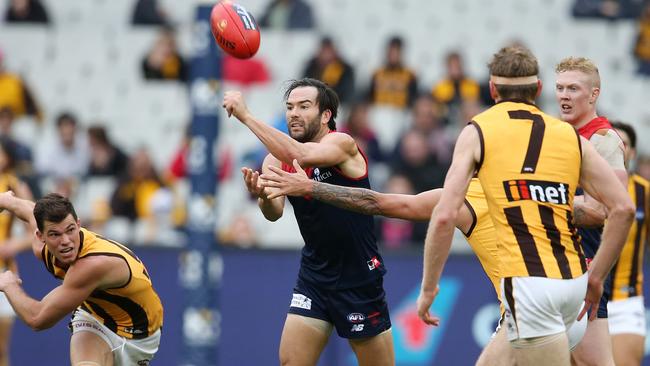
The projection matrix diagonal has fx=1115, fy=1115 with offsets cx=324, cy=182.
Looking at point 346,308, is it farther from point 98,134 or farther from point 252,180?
point 98,134

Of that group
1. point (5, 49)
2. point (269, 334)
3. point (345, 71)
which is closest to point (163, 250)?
point (269, 334)

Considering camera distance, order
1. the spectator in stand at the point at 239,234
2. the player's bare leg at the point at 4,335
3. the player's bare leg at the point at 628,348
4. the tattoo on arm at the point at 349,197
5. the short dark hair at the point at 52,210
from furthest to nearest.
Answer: the spectator in stand at the point at 239,234 < the player's bare leg at the point at 4,335 < the player's bare leg at the point at 628,348 < the short dark hair at the point at 52,210 < the tattoo on arm at the point at 349,197

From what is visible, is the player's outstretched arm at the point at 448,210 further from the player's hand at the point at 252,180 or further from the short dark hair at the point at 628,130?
the short dark hair at the point at 628,130

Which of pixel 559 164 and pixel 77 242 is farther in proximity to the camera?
pixel 77 242

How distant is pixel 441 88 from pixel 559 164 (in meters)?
9.22

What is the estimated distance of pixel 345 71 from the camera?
50.0 feet

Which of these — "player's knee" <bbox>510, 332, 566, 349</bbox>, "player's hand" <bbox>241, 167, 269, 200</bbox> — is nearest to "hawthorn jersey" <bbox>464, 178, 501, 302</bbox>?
"player's knee" <bbox>510, 332, 566, 349</bbox>

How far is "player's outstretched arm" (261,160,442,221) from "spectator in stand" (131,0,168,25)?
1022 cm

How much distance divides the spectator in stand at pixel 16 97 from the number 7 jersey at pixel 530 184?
416 inches

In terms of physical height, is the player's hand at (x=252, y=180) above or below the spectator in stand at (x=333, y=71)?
below

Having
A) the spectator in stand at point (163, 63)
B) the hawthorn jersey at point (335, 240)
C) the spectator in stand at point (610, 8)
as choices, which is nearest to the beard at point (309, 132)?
the hawthorn jersey at point (335, 240)

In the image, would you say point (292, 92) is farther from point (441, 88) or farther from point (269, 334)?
point (441, 88)

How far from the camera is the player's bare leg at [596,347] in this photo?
7543mm

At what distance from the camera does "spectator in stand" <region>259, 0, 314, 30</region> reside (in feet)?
54.0
